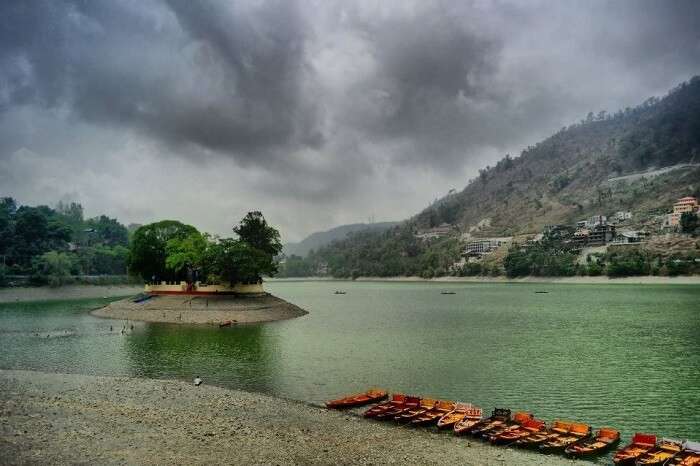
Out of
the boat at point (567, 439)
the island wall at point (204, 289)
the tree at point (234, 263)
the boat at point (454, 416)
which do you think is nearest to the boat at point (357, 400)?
the boat at point (454, 416)

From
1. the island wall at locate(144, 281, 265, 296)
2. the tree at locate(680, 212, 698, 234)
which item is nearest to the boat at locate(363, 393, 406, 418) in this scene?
the island wall at locate(144, 281, 265, 296)

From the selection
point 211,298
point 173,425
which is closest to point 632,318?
point 211,298

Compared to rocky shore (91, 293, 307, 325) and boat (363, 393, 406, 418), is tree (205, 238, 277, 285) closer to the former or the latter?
rocky shore (91, 293, 307, 325)

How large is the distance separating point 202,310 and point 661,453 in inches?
2775

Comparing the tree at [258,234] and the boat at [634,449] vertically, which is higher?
the tree at [258,234]

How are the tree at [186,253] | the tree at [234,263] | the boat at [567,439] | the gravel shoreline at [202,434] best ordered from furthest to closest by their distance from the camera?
1. the tree at [186,253]
2. the tree at [234,263]
3. the boat at [567,439]
4. the gravel shoreline at [202,434]

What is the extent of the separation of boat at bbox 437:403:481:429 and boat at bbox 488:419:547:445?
96.7 inches

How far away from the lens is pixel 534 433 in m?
25.1

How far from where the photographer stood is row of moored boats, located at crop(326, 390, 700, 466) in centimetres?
2234

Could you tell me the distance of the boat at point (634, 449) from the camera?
22203mm

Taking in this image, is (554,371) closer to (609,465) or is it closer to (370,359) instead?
(370,359)

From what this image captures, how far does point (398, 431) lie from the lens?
26641 millimetres

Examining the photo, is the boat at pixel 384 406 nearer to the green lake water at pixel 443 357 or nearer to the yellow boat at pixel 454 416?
the yellow boat at pixel 454 416

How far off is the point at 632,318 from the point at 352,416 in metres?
62.9
